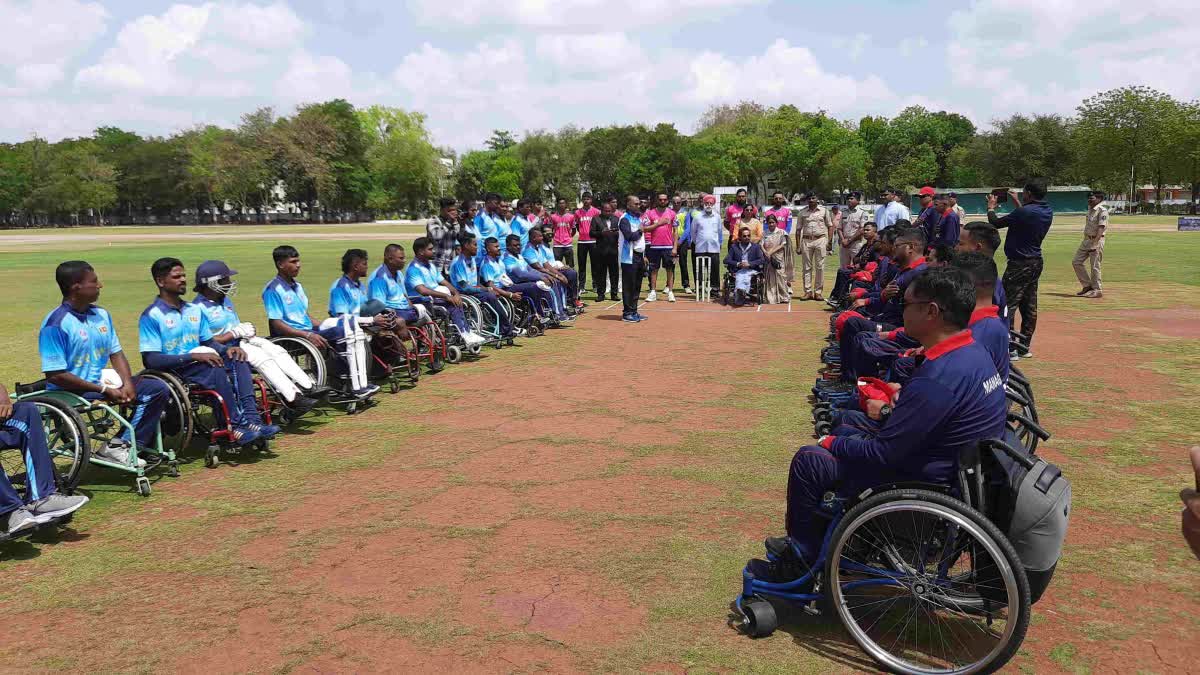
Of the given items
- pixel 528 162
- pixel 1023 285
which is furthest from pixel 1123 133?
pixel 1023 285

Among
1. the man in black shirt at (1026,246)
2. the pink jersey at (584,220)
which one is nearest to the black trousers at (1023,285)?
the man in black shirt at (1026,246)

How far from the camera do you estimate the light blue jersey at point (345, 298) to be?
25.9ft

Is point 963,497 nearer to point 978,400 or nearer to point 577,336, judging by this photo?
point 978,400

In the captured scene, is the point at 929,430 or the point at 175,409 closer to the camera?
the point at 929,430

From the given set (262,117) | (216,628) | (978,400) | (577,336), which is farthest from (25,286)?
(262,117)

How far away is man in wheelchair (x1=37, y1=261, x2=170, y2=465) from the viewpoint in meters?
5.24

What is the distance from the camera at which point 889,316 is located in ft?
24.2

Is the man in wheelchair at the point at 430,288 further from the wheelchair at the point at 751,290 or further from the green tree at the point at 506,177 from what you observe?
the green tree at the point at 506,177

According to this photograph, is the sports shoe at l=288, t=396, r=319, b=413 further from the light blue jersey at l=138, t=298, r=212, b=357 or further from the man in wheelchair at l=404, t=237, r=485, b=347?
the man in wheelchair at l=404, t=237, r=485, b=347

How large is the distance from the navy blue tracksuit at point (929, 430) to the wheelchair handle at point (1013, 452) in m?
0.04

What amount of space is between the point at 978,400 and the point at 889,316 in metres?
4.38

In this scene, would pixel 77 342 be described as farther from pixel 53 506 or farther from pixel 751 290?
pixel 751 290

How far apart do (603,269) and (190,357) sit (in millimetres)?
9929

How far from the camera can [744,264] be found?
45.7ft
